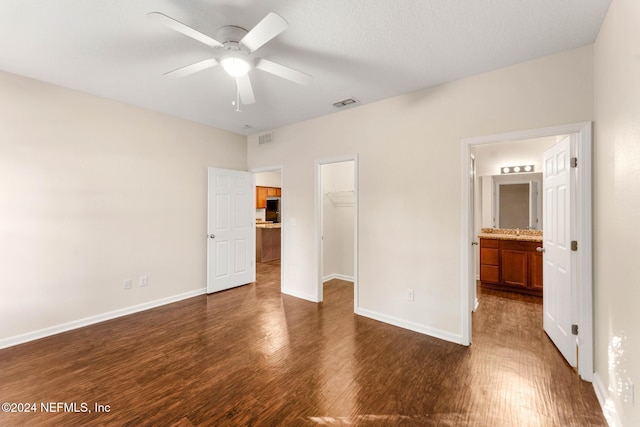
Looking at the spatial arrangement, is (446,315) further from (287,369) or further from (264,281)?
(264,281)

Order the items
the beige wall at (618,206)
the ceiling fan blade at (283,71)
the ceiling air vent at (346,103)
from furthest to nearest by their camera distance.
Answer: the ceiling air vent at (346,103) < the ceiling fan blade at (283,71) < the beige wall at (618,206)

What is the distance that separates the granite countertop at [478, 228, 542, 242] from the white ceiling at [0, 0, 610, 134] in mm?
2851

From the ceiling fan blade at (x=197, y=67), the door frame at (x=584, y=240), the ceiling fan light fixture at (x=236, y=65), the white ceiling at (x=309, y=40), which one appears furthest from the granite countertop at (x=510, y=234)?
the ceiling fan blade at (x=197, y=67)

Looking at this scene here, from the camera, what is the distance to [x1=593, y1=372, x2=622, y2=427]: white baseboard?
167 centimetres

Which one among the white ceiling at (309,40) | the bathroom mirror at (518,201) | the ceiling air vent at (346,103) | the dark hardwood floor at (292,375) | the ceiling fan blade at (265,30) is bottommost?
the dark hardwood floor at (292,375)

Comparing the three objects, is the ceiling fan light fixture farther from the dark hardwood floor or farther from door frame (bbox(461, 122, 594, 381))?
door frame (bbox(461, 122, 594, 381))

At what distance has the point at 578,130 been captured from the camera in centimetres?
225

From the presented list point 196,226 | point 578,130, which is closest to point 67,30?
point 196,226

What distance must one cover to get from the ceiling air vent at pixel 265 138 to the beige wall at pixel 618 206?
394 cm

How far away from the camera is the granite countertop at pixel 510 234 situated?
424 centimetres

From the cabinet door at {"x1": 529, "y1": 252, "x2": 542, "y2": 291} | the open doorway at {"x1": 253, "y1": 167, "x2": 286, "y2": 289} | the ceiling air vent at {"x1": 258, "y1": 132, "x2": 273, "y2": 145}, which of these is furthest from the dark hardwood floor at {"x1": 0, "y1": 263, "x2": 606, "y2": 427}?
the open doorway at {"x1": 253, "y1": 167, "x2": 286, "y2": 289}

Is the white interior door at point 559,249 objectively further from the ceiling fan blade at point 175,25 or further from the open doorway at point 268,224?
the open doorway at point 268,224

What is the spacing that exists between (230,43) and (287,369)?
267cm

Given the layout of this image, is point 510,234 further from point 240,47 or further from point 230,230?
point 240,47
